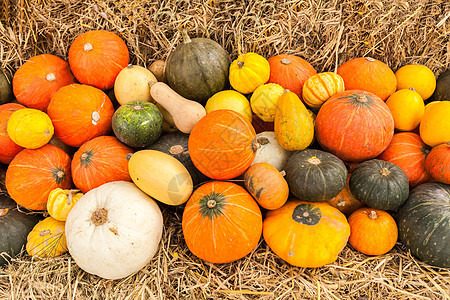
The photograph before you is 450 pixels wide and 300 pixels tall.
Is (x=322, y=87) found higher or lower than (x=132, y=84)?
higher

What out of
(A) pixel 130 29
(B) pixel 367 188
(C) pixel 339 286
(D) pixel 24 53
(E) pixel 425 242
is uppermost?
(A) pixel 130 29

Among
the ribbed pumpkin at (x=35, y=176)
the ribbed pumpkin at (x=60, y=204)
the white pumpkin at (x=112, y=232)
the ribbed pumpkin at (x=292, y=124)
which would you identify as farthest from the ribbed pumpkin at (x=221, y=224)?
the ribbed pumpkin at (x=35, y=176)

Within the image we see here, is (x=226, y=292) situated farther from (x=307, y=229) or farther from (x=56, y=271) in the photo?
(x=56, y=271)

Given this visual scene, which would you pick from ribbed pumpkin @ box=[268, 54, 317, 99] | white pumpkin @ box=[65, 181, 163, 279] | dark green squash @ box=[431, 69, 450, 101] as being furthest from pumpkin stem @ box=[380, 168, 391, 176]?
white pumpkin @ box=[65, 181, 163, 279]

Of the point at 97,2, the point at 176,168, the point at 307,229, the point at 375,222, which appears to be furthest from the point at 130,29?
the point at 375,222

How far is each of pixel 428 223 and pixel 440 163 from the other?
0.47m

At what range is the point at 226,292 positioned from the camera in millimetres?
2141

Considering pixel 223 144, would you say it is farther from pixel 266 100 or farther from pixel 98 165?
pixel 98 165

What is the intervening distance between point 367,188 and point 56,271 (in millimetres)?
2400

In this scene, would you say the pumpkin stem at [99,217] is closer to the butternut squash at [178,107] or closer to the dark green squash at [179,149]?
the dark green squash at [179,149]

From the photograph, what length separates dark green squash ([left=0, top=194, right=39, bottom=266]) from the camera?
2.53 meters

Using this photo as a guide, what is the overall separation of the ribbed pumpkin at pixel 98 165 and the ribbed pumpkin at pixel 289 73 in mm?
1508

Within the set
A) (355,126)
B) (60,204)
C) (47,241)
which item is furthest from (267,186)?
(47,241)

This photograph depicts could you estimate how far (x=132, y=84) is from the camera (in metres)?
2.72
